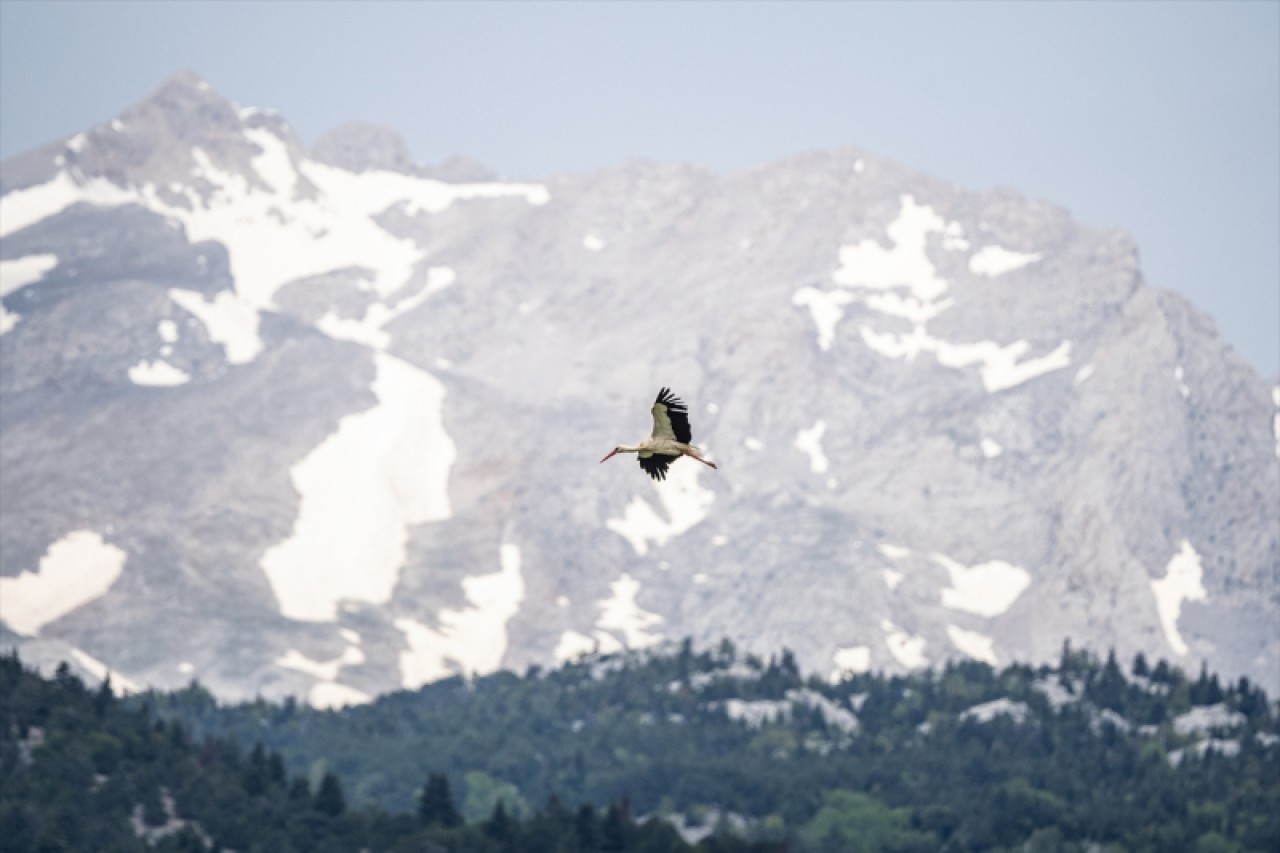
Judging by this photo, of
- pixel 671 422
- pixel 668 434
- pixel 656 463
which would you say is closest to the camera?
pixel 671 422

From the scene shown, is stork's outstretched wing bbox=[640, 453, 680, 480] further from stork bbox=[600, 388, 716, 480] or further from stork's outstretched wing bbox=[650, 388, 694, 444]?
stork's outstretched wing bbox=[650, 388, 694, 444]

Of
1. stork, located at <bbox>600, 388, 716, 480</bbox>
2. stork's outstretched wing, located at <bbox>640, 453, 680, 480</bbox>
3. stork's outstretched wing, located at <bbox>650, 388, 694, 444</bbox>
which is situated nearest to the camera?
stork, located at <bbox>600, 388, 716, 480</bbox>

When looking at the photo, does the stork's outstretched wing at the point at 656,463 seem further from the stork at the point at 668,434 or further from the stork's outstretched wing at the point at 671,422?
the stork's outstretched wing at the point at 671,422

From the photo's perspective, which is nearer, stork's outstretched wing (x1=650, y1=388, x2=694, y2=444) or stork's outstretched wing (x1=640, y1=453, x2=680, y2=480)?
stork's outstretched wing (x1=650, y1=388, x2=694, y2=444)

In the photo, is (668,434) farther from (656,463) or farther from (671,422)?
(656,463)

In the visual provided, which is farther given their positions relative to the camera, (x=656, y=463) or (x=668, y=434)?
(x=656, y=463)

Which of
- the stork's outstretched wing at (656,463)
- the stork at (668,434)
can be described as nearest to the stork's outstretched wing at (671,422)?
the stork at (668,434)

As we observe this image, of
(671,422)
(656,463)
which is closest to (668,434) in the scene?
(671,422)

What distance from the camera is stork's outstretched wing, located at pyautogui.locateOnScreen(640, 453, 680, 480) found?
7419 cm

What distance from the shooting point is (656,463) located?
2948 inches

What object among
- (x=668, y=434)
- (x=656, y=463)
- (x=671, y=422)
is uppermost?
(x=671, y=422)

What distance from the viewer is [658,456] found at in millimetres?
74312

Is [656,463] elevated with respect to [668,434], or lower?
lower

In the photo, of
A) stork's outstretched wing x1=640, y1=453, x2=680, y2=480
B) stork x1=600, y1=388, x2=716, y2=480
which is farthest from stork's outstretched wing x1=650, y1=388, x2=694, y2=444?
stork's outstretched wing x1=640, y1=453, x2=680, y2=480
